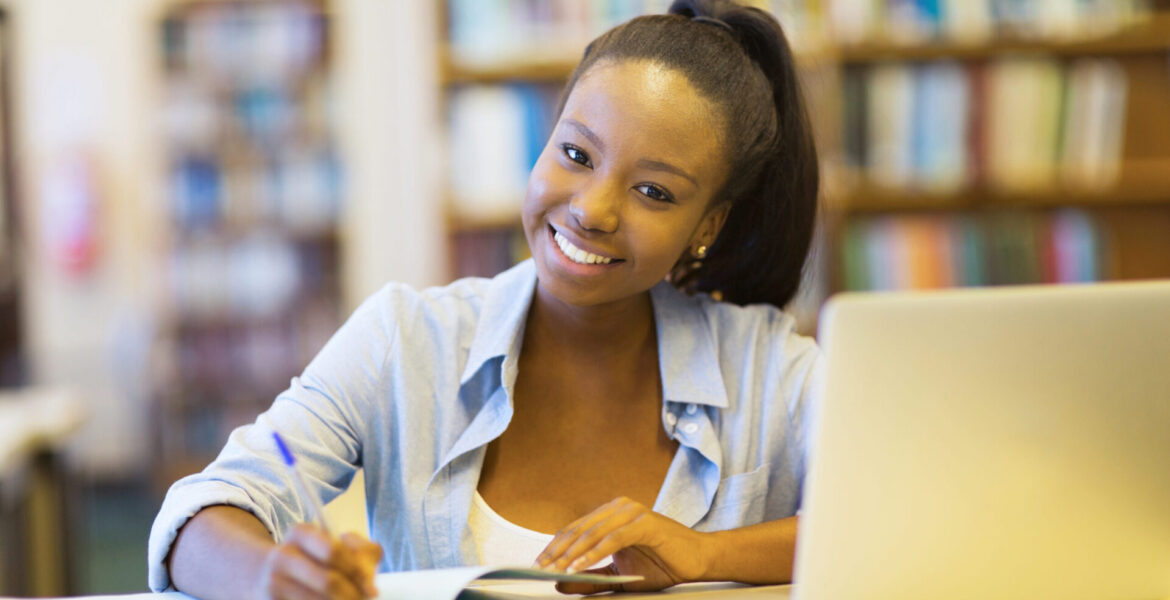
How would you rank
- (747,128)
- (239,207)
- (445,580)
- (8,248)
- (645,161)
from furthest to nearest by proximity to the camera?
1. (8,248)
2. (239,207)
3. (747,128)
4. (645,161)
5. (445,580)

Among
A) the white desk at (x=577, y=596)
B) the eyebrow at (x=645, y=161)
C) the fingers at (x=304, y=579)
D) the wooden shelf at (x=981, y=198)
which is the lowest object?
the white desk at (x=577, y=596)

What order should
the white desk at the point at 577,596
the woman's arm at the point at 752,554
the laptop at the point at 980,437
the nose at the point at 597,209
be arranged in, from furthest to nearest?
the nose at the point at 597,209
the woman's arm at the point at 752,554
the white desk at the point at 577,596
the laptop at the point at 980,437

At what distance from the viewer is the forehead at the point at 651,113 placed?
1.22 m

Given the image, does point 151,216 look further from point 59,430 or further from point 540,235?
point 540,235

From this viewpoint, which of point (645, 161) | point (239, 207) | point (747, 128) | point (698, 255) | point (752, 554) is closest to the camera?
point (752, 554)

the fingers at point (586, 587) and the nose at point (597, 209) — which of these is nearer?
the fingers at point (586, 587)

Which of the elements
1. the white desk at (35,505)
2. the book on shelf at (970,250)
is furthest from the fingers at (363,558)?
the book on shelf at (970,250)

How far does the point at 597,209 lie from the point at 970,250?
2159mm

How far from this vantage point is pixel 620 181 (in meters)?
1.23

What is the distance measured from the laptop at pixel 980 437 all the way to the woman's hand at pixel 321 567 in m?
0.32

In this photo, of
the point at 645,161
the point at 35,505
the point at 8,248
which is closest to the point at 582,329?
the point at 645,161

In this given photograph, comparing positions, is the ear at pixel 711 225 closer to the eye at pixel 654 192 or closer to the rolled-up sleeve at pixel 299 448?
the eye at pixel 654 192

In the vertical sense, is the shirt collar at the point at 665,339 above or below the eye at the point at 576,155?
below

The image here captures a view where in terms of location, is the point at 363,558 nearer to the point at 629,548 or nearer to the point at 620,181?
the point at 629,548
